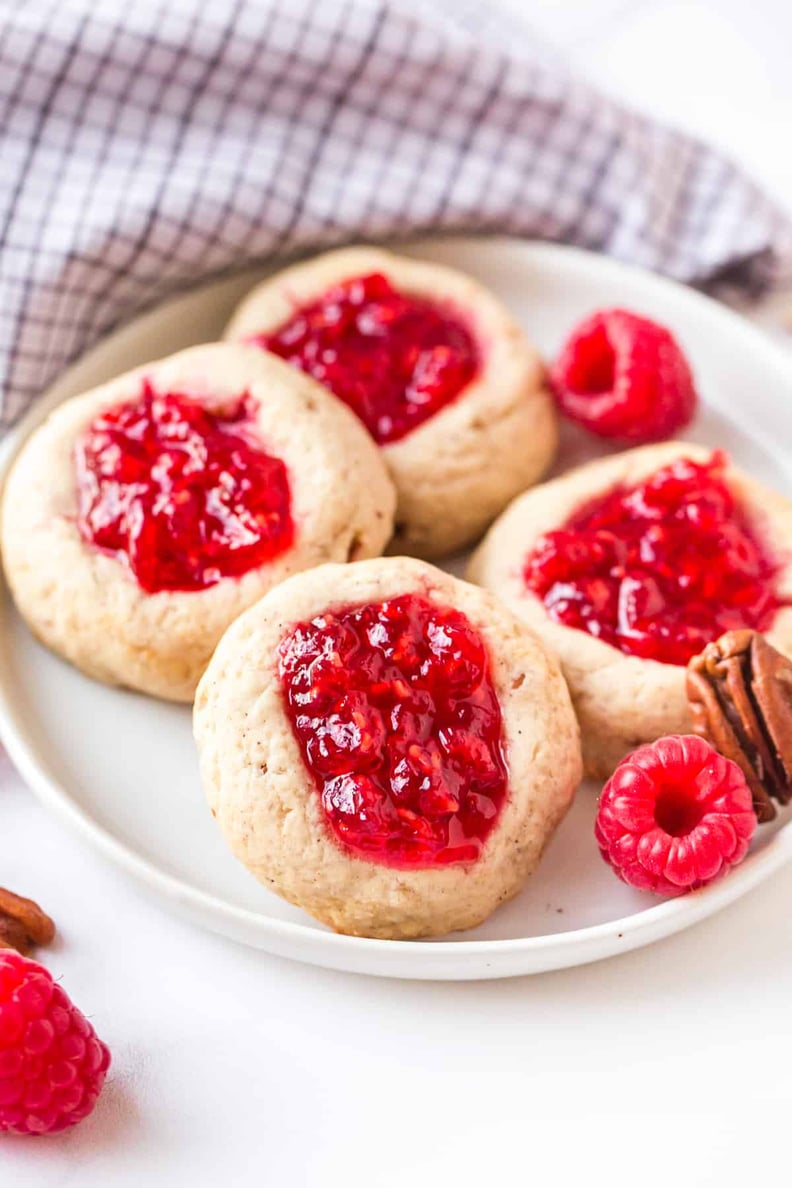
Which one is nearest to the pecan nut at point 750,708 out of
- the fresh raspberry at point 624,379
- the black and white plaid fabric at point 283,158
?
the fresh raspberry at point 624,379

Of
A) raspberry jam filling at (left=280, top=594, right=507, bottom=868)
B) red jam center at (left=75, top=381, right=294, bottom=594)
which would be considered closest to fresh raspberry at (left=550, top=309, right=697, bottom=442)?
red jam center at (left=75, top=381, right=294, bottom=594)

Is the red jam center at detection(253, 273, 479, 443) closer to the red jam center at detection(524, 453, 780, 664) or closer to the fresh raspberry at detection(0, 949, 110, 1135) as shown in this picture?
the red jam center at detection(524, 453, 780, 664)

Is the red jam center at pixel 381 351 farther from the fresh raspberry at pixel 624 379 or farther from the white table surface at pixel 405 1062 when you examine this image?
the white table surface at pixel 405 1062

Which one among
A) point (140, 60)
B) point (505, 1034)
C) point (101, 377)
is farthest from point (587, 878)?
point (140, 60)

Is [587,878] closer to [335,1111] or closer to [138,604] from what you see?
[335,1111]

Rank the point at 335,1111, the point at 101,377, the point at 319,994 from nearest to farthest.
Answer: the point at 335,1111, the point at 319,994, the point at 101,377

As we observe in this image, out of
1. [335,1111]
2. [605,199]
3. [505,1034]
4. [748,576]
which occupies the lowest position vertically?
[335,1111]
